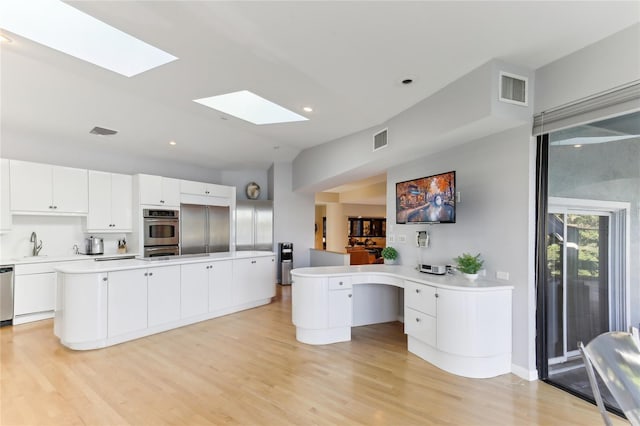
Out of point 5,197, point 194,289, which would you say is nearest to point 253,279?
point 194,289

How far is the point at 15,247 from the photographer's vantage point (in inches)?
200

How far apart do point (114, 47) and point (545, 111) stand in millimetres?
3997

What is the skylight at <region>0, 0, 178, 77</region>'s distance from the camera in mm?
2549

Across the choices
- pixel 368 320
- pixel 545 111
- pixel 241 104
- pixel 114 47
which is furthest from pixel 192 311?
pixel 545 111

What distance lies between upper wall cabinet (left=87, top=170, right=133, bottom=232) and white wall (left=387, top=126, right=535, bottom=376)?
5.29 metres

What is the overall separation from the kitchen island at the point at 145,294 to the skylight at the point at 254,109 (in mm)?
2105

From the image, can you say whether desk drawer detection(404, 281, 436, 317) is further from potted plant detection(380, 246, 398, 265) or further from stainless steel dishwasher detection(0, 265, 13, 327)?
stainless steel dishwasher detection(0, 265, 13, 327)

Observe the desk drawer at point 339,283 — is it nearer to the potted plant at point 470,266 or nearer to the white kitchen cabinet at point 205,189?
the potted plant at point 470,266

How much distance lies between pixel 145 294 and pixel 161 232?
244cm

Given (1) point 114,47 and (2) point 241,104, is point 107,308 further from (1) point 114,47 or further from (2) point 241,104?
(2) point 241,104

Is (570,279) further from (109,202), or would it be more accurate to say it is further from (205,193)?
(109,202)

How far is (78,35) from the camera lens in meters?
2.89

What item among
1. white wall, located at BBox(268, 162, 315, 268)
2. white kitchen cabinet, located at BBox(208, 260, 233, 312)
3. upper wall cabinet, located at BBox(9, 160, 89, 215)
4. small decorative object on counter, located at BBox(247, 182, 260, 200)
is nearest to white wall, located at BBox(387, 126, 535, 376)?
white kitchen cabinet, located at BBox(208, 260, 233, 312)

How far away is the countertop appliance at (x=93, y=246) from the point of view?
570 cm
